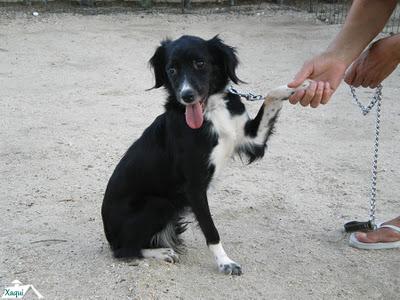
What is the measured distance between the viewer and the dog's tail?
322 cm

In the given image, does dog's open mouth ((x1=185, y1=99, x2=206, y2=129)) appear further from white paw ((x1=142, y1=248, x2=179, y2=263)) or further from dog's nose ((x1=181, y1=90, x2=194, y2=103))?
white paw ((x1=142, y1=248, x2=179, y2=263))

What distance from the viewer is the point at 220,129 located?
9.84ft

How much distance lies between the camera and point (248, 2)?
12859 mm

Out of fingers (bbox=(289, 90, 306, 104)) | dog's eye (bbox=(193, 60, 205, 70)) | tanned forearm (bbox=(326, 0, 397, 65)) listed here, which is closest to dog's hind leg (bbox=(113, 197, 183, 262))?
dog's eye (bbox=(193, 60, 205, 70))

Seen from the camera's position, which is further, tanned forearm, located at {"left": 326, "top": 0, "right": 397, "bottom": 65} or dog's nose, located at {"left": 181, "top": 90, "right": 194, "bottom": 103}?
tanned forearm, located at {"left": 326, "top": 0, "right": 397, "bottom": 65}

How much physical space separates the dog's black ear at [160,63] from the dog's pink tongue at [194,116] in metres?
0.35

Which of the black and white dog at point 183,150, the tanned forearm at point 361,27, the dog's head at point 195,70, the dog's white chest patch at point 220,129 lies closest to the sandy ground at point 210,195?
the black and white dog at point 183,150

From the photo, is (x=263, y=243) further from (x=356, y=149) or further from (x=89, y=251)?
(x=356, y=149)

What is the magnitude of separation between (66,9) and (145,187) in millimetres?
9358

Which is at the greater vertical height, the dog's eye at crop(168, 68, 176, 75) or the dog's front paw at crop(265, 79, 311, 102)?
the dog's eye at crop(168, 68, 176, 75)

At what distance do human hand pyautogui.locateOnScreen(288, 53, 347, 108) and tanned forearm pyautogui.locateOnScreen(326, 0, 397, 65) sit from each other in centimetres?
8

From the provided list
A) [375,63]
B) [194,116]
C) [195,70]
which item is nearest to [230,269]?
[194,116]

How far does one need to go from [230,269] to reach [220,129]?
0.73 meters

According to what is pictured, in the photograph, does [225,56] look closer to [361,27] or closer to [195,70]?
[195,70]
